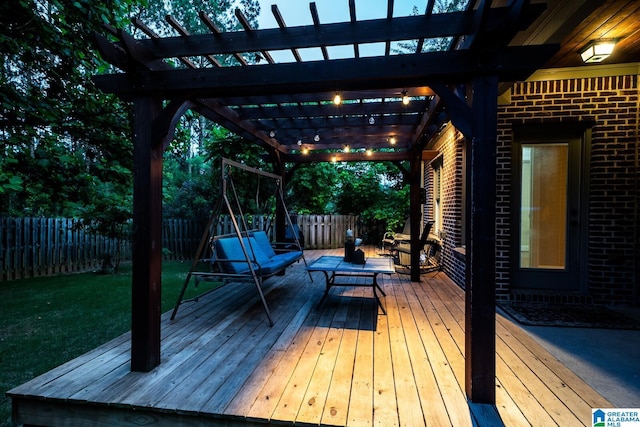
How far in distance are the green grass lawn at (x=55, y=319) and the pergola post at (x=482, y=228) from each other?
10.8 ft

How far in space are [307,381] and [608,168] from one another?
4.31 metres

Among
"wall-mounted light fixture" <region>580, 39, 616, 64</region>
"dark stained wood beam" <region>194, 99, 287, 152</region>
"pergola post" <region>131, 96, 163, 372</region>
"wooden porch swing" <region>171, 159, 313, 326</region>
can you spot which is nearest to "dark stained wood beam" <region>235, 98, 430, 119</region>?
"dark stained wood beam" <region>194, 99, 287, 152</region>

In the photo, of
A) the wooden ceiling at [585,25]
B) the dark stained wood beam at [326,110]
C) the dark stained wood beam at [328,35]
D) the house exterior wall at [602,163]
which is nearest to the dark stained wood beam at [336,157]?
the dark stained wood beam at [326,110]

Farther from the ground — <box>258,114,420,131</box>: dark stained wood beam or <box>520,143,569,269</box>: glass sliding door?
<box>258,114,420,131</box>: dark stained wood beam

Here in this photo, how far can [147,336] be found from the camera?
2.29m

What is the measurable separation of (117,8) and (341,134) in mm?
3474

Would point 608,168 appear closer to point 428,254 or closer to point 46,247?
point 428,254

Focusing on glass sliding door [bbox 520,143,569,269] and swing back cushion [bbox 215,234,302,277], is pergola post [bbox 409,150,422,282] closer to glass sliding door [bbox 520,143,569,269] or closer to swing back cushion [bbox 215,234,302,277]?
glass sliding door [bbox 520,143,569,269]

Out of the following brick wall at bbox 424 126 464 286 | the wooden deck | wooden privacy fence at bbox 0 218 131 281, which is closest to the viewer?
the wooden deck

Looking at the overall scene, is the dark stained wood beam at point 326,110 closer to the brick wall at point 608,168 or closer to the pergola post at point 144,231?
the brick wall at point 608,168

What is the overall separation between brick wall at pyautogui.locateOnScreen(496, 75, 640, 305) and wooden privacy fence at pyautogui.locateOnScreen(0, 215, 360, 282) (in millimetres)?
4448

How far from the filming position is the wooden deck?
5.88 ft

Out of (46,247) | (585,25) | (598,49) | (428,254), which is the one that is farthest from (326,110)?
(46,247)

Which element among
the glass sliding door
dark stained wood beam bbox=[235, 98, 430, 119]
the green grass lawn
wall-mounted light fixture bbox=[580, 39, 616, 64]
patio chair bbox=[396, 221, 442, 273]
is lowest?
the green grass lawn
